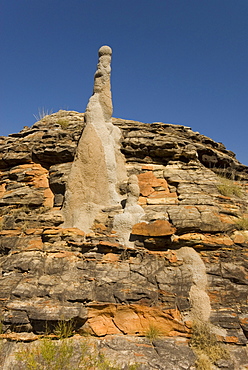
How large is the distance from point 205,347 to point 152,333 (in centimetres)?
123

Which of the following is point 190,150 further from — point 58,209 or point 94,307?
point 94,307

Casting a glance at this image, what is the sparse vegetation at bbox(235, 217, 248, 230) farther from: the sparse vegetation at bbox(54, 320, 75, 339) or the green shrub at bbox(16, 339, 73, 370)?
the green shrub at bbox(16, 339, 73, 370)

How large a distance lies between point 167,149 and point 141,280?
5.49 metres

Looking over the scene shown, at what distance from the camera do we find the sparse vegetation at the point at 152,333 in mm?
6214

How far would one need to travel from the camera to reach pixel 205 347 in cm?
598

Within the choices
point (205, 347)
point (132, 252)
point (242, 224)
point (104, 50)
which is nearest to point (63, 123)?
point (104, 50)

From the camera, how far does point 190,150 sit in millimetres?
10695

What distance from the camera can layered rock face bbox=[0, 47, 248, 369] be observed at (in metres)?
6.38

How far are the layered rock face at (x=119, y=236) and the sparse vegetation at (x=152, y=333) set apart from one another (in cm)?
11

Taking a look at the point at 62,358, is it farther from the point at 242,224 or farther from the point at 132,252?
the point at 242,224

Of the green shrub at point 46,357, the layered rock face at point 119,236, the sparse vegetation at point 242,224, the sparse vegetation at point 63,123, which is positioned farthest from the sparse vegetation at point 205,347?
the sparse vegetation at point 63,123

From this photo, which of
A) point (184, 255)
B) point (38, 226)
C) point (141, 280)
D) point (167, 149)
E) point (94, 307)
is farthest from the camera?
point (167, 149)

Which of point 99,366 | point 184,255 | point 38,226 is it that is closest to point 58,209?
point 38,226

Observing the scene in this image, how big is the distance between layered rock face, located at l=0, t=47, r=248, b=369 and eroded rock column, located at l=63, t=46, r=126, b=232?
4cm
